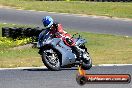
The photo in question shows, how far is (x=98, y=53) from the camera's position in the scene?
19.7 m

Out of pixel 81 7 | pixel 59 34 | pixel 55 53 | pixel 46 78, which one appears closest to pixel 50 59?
pixel 55 53

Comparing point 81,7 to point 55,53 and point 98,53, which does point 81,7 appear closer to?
point 98,53

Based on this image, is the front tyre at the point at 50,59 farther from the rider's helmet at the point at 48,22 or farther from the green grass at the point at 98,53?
the green grass at the point at 98,53

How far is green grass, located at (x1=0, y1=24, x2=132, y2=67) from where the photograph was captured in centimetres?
1711

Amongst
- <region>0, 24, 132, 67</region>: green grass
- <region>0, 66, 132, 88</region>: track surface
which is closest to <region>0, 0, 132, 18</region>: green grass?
<region>0, 24, 132, 67</region>: green grass

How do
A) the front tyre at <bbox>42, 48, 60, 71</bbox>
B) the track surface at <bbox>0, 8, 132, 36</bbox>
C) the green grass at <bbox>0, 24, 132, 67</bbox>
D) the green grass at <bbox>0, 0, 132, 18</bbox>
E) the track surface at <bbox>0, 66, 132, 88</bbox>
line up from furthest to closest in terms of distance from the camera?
1. the green grass at <bbox>0, 0, 132, 18</bbox>
2. the track surface at <bbox>0, 8, 132, 36</bbox>
3. the green grass at <bbox>0, 24, 132, 67</bbox>
4. the front tyre at <bbox>42, 48, 60, 71</bbox>
5. the track surface at <bbox>0, 66, 132, 88</bbox>

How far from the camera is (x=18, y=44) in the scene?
21.3 m

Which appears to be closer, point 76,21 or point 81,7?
point 76,21

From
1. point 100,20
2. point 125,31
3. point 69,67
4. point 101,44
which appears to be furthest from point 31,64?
point 100,20

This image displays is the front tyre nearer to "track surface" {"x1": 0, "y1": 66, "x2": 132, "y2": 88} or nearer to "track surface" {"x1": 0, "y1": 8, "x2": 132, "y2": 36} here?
"track surface" {"x1": 0, "y1": 66, "x2": 132, "y2": 88}

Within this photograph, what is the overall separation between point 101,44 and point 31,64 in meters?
6.98

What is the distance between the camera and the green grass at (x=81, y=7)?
115ft

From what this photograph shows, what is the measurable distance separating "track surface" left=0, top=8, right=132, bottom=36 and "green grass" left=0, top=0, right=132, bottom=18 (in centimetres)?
131

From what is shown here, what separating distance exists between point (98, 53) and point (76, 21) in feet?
40.8
